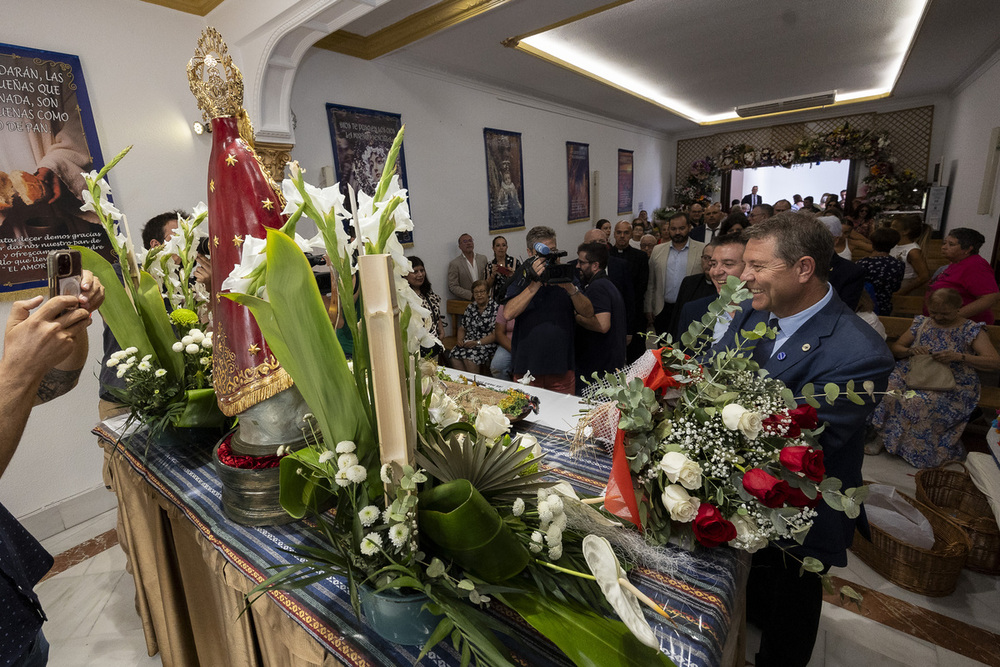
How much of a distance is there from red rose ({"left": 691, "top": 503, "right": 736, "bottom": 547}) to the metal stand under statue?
86 cm

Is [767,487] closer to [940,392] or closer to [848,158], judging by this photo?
[940,392]

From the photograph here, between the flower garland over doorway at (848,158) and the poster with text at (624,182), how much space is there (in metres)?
2.41

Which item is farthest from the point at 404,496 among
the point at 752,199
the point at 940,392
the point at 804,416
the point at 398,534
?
the point at 752,199

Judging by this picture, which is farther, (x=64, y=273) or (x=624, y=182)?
(x=624, y=182)

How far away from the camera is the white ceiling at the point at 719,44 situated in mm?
4156

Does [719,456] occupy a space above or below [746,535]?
above

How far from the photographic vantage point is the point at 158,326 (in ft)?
4.80

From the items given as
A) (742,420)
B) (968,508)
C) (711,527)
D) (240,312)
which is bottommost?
(968,508)

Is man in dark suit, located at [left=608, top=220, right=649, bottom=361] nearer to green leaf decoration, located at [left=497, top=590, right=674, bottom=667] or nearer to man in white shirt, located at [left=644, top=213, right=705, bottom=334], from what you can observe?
man in white shirt, located at [left=644, top=213, right=705, bottom=334]

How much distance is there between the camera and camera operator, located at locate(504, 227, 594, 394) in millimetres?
2701

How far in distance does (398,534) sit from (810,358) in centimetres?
126

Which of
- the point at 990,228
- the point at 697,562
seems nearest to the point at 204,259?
the point at 697,562

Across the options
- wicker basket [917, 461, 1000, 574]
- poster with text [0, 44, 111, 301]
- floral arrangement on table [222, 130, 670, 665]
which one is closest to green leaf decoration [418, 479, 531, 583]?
floral arrangement on table [222, 130, 670, 665]

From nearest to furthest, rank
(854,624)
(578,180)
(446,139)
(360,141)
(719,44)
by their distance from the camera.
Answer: (854,624), (360,141), (719,44), (446,139), (578,180)
